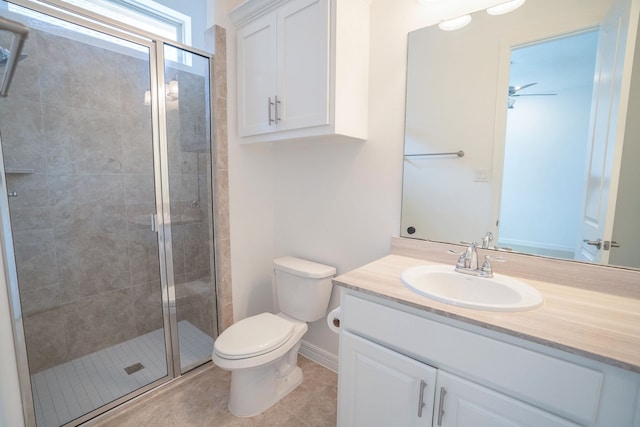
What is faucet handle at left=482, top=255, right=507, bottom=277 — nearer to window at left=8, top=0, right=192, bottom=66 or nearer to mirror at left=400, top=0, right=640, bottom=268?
mirror at left=400, top=0, right=640, bottom=268

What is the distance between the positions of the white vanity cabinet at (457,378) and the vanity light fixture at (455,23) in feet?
4.17

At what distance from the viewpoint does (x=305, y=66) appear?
1431mm

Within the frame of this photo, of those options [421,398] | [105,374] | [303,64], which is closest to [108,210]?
[105,374]

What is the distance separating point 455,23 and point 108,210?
2320mm

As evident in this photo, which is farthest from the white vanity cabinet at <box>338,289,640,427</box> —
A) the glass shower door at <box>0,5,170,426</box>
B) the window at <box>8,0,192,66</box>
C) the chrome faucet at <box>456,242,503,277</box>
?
the window at <box>8,0,192,66</box>

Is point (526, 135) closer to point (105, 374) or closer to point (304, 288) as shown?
point (304, 288)

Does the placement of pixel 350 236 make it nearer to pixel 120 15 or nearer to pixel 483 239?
pixel 483 239

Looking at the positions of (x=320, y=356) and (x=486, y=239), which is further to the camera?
(x=320, y=356)

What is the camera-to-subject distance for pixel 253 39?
5.48ft

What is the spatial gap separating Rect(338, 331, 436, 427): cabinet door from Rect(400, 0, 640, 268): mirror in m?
0.66

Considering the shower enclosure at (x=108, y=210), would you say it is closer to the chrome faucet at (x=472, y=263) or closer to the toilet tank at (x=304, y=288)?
the toilet tank at (x=304, y=288)

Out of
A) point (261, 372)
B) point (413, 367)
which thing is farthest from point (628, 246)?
point (261, 372)

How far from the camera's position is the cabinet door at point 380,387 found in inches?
37.8

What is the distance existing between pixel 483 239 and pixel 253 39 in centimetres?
163
